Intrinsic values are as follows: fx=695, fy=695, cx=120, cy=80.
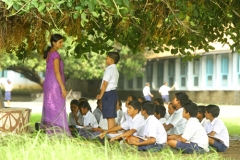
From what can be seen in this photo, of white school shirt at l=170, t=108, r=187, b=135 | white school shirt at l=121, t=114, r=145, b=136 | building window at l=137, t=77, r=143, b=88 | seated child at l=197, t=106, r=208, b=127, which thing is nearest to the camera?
white school shirt at l=121, t=114, r=145, b=136

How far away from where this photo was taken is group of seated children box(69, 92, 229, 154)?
10.2m

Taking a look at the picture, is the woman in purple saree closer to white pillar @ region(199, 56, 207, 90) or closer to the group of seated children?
the group of seated children

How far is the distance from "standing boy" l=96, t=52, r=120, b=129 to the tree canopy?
0.61 meters

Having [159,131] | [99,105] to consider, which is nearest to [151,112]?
[159,131]

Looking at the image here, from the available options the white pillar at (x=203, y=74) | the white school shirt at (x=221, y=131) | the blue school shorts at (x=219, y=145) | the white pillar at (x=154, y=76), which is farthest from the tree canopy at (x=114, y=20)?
the white pillar at (x=154, y=76)

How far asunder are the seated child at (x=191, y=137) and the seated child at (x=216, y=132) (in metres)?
0.53

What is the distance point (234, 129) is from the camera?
18703 millimetres

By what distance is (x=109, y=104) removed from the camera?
38.7ft

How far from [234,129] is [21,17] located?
881 cm

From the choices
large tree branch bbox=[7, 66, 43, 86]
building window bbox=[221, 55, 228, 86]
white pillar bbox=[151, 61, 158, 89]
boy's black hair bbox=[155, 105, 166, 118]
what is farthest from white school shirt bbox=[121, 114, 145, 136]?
white pillar bbox=[151, 61, 158, 89]

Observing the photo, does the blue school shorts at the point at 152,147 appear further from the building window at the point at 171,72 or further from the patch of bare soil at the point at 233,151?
the building window at the point at 171,72

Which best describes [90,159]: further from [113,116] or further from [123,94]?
[123,94]

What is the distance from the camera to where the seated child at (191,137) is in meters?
10.1

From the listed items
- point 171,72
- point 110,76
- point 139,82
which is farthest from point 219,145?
point 139,82
